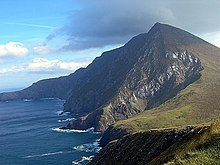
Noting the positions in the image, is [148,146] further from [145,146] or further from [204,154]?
[204,154]

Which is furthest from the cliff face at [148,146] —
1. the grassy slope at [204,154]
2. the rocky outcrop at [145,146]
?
the grassy slope at [204,154]

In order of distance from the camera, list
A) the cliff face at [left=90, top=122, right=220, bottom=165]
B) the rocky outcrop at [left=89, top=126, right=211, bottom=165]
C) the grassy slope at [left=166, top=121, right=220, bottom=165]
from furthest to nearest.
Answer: the rocky outcrop at [left=89, top=126, right=211, bottom=165]
the cliff face at [left=90, top=122, right=220, bottom=165]
the grassy slope at [left=166, top=121, right=220, bottom=165]

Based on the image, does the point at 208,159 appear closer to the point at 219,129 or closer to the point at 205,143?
the point at 205,143

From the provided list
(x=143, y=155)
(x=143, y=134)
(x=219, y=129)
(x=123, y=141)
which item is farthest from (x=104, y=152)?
(x=219, y=129)

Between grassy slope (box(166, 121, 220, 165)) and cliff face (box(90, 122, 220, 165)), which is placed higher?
grassy slope (box(166, 121, 220, 165))

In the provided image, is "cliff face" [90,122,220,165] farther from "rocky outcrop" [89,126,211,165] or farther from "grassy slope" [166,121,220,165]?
"grassy slope" [166,121,220,165]

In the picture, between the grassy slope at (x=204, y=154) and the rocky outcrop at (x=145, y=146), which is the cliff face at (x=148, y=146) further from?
the grassy slope at (x=204, y=154)

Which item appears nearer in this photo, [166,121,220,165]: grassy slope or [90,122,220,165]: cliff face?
[166,121,220,165]: grassy slope

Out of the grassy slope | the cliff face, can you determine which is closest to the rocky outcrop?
the cliff face

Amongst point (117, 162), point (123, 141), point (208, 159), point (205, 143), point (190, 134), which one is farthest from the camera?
point (123, 141)

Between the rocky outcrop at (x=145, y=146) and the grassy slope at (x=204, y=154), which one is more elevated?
the grassy slope at (x=204, y=154)

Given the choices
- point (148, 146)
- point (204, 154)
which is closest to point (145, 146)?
point (148, 146)
